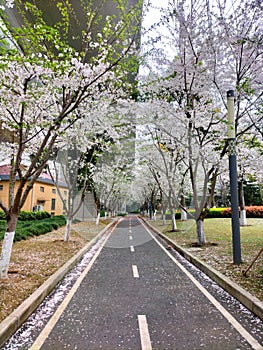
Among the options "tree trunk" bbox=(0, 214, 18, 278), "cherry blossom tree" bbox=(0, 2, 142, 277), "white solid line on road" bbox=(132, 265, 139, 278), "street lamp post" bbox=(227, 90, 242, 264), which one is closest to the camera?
"tree trunk" bbox=(0, 214, 18, 278)

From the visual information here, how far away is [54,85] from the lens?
27.0 ft

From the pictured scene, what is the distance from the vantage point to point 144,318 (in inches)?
196

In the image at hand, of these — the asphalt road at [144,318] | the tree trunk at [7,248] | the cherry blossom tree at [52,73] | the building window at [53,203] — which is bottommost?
the asphalt road at [144,318]

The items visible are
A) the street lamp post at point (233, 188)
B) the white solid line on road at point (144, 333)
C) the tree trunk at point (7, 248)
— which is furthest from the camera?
the street lamp post at point (233, 188)

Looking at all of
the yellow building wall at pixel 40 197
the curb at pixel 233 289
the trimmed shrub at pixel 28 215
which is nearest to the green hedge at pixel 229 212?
the yellow building wall at pixel 40 197

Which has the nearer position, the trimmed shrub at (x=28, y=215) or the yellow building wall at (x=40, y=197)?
the trimmed shrub at (x=28, y=215)

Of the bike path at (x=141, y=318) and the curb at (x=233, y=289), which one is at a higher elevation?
the curb at (x=233, y=289)

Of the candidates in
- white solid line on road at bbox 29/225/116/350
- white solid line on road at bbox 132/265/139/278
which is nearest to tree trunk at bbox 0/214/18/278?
white solid line on road at bbox 29/225/116/350

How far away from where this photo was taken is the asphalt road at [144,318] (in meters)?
4.06

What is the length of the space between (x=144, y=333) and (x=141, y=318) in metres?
0.62

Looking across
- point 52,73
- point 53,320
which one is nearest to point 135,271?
point 53,320

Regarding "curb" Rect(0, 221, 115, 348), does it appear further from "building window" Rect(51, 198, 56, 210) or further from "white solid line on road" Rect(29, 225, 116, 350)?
"building window" Rect(51, 198, 56, 210)

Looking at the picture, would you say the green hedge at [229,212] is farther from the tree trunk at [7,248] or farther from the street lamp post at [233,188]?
the tree trunk at [7,248]

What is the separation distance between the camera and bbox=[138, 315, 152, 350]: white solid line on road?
3.97 metres
